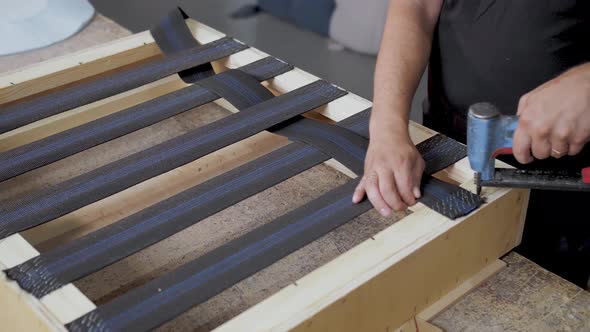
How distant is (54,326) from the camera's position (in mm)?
1062

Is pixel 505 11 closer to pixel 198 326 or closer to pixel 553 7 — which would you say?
pixel 553 7

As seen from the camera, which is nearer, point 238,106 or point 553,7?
point 553,7

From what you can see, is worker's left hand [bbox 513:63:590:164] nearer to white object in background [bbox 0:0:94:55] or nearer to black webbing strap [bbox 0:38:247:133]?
black webbing strap [bbox 0:38:247:133]

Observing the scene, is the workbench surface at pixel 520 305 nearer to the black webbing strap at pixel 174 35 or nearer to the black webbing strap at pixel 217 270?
the black webbing strap at pixel 217 270

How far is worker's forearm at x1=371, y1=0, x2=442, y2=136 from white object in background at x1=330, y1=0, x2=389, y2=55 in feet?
5.91

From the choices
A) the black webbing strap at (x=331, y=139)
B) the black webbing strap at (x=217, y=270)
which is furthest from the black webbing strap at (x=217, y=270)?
the black webbing strap at (x=331, y=139)

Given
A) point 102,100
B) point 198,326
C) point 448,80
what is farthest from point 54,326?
point 448,80

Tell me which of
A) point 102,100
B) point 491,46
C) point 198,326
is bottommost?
point 198,326

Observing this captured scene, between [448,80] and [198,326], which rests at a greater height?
[448,80]

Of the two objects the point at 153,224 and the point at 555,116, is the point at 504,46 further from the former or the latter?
the point at 153,224

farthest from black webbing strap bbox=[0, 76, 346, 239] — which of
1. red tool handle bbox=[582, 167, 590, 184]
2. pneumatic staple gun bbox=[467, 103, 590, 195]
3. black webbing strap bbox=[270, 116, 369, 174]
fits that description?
red tool handle bbox=[582, 167, 590, 184]

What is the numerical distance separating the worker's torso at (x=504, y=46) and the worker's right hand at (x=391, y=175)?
28cm

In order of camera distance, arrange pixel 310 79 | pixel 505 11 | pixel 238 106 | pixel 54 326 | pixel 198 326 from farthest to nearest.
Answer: pixel 310 79, pixel 238 106, pixel 505 11, pixel 198 326, pixel 54 326

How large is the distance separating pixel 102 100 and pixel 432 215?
33.6 inches
